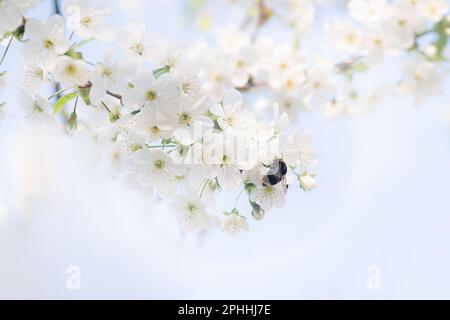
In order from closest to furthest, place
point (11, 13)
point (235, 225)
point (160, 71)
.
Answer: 1. point (11, 13)
2. point (160, 71)
3. point (235, 225)

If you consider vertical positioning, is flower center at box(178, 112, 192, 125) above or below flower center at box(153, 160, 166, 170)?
above

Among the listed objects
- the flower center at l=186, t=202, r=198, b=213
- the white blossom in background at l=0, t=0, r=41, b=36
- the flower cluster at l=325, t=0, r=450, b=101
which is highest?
the flower cluster at l=325, t=0, r=450, b=101

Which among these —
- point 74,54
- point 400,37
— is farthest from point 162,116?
point 400,37

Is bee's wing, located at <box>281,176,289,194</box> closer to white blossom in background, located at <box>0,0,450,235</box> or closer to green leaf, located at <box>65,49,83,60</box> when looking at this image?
white blossom in background, located at <box>0,0,450,235</box>

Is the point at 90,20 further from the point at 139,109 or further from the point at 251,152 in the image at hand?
the point at 251,152

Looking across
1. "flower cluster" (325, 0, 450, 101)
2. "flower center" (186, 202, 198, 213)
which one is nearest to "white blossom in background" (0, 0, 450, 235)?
"flower center" (186, 202, 198, 213)

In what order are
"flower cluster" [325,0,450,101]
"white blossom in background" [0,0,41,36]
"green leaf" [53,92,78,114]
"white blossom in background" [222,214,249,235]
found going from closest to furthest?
"white blossom in background" [0,0,41,36], "green leaf" [53,92,78,114], "white blossom in background" [222,214,249,235], "flower cluster" [325,0,450,101]

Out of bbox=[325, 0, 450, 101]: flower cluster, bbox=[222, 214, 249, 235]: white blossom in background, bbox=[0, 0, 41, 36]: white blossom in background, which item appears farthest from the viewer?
bbox=[325, 0, 450, 101]: flower cluster

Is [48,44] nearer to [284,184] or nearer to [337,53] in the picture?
[284,184]

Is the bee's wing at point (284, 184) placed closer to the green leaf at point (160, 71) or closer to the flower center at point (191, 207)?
the flower center at point (191, 207)
